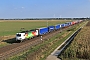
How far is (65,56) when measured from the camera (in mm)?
25922

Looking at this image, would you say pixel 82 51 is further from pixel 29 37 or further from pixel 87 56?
pixel 29 37

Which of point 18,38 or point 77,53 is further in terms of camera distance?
point 18,38

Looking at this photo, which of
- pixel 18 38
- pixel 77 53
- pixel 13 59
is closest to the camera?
pixel 77 53

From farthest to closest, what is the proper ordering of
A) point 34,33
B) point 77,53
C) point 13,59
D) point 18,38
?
point 34,33 < point 18,38 < point 13,59 < point 77,53

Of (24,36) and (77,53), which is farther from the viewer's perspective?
(24,36)

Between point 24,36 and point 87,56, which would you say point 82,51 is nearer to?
point 87,56

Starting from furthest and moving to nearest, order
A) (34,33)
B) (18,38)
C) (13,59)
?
(34,33), (18,38), (13,59)

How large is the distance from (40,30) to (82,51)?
134ft

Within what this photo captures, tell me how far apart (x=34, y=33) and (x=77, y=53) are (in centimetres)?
3594

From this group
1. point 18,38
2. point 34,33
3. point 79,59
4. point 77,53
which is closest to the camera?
point 79,59

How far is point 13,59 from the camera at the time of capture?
92.0 ft

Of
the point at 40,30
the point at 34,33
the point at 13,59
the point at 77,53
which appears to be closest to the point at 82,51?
the point at 77,53

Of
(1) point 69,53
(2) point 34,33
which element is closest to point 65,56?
(1) point 69,53

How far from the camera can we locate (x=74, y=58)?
2514cm
